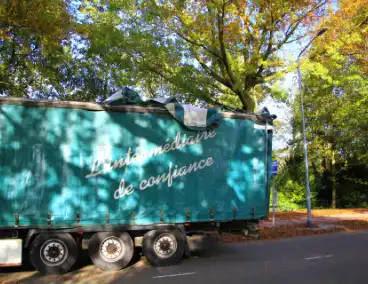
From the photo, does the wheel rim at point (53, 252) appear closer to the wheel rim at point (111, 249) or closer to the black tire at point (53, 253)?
the black tire at point (53, 253)

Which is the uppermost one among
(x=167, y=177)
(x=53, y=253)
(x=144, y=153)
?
(x=144, y=153)

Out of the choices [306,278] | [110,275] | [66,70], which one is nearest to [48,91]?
[66,70]

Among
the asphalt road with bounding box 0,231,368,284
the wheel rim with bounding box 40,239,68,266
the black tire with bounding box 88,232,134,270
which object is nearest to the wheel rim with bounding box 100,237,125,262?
the black tire with bounding box 88,232,134,270

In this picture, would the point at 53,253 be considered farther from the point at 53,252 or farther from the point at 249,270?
the point at 249,270

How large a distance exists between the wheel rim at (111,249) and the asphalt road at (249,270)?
335mm

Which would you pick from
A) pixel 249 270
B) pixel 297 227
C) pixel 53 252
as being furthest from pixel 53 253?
pixel 297 227

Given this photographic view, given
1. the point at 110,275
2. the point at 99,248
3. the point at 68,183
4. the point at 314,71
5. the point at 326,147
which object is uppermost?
the point at 314,71

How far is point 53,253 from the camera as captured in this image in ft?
24.2

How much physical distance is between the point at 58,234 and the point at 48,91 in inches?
319

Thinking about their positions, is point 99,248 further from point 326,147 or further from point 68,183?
point 326,147

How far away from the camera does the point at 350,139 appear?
2425 cm

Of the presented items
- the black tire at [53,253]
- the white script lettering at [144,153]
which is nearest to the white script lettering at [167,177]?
the white script lettering at [144,153]

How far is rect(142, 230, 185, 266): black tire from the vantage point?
7996 millimetres

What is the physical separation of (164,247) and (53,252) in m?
2.40
